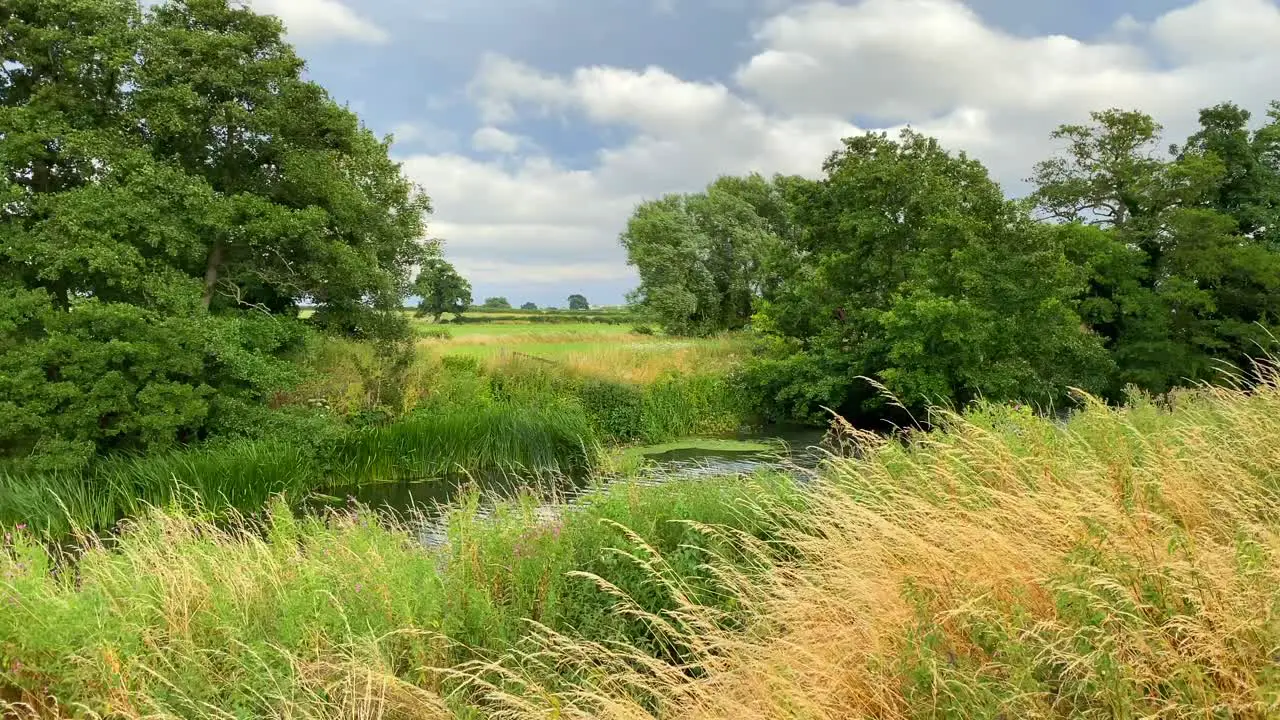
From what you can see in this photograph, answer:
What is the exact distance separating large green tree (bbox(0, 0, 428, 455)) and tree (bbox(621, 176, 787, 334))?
2822 cm

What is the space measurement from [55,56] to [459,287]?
6759cm

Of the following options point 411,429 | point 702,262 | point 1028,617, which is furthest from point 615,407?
point 702,262

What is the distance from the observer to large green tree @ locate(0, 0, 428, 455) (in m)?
11.6

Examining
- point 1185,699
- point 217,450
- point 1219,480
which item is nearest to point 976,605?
point 1185,699

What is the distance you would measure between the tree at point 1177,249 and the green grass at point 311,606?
21634mm

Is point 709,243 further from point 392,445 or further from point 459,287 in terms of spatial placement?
point 459,287

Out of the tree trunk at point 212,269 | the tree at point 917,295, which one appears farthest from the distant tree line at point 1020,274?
the tree trunk at point 212,269

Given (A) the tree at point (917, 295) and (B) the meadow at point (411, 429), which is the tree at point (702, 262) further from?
(A) the tree at point (917, 295)

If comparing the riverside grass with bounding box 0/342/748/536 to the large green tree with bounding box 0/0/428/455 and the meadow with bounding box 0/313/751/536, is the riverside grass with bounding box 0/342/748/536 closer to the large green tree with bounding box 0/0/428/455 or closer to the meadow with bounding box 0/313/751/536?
the meadow with bounding box 0/313/751/536

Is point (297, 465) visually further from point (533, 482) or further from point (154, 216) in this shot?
point (154, 216)

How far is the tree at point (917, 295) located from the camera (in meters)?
18.0

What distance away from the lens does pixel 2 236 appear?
11641 mm

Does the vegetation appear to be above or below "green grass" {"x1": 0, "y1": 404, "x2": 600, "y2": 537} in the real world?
above

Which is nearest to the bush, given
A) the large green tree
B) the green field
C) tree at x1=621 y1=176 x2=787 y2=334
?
the green field
